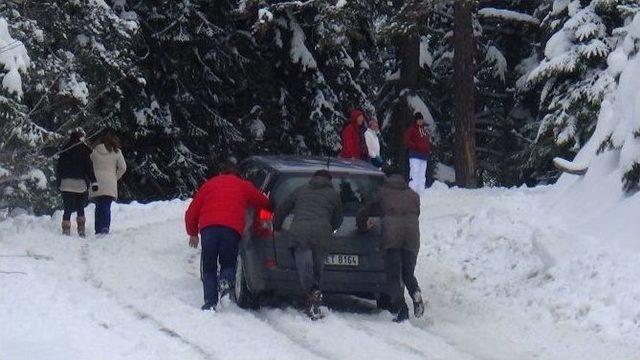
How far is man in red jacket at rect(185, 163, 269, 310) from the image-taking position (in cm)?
1242

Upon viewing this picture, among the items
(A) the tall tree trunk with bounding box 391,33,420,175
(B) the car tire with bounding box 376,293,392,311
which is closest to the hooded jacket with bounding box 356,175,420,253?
(B) the car tire with bounding box 376,293,392,311

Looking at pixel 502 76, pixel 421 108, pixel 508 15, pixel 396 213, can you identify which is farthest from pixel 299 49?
pixel 396 213

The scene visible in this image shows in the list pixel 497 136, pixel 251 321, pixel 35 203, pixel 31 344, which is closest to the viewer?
pixel 31 344

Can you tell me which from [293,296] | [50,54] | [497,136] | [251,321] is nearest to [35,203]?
[50,54]

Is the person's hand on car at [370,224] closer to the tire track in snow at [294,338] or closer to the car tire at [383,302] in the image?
the car tire at [383,302]

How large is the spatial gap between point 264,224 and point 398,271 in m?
1.59

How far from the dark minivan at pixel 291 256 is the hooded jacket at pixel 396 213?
209 mm

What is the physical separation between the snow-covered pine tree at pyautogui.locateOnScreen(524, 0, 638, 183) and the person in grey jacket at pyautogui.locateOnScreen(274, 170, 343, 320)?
10.2 metres

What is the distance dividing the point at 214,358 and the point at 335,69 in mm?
21512

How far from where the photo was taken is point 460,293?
47.1 ft

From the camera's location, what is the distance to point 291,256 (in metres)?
12.5

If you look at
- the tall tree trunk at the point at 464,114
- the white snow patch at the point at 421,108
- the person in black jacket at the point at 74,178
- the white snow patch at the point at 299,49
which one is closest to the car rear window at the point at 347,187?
the person in black jacket at the point at 74,178

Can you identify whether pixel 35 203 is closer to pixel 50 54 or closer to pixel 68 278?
pixel 50 54

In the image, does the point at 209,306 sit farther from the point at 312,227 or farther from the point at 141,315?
the point at 312,227
